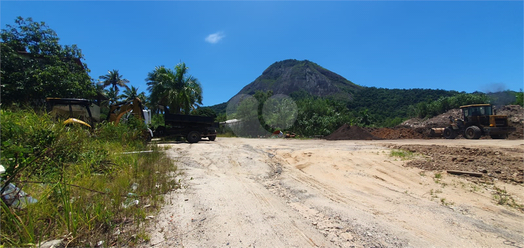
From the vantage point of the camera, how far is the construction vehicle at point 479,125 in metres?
16.4

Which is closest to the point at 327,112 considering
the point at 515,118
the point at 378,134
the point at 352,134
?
the point at 378,134

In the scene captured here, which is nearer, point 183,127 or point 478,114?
point 183,127

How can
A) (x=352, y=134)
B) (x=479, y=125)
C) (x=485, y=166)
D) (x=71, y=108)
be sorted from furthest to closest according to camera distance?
(x=352, y=134) → (x=479, y=125) → (x=71, y=108) → (x=485, y=166)

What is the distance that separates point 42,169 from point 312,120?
26531 millimetres

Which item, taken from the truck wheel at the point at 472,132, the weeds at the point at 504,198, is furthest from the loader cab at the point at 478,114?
Result: the weeds at the point at 504,198

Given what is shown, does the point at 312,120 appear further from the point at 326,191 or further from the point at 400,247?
the point at 400,247

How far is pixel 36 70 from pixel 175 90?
1309 cm

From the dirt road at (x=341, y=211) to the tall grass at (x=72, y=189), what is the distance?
1.30ft

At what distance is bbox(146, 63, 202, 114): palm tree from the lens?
2508cm

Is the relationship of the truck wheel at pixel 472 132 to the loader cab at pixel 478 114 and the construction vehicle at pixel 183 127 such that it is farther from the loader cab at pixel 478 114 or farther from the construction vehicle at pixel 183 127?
the construction vehicle at pixel 183 127

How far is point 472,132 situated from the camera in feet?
55.0

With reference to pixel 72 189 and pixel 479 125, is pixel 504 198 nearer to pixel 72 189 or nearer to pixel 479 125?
pixel 72 189

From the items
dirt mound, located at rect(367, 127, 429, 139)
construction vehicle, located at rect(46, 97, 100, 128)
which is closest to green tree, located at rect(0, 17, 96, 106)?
construction vehicle, located at rect(46, 97, 100, 128)

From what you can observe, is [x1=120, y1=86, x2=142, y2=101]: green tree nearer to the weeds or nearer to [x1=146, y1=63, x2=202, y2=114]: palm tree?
[x1=146, y1=63, x2=202, y2=114]: palm tree
